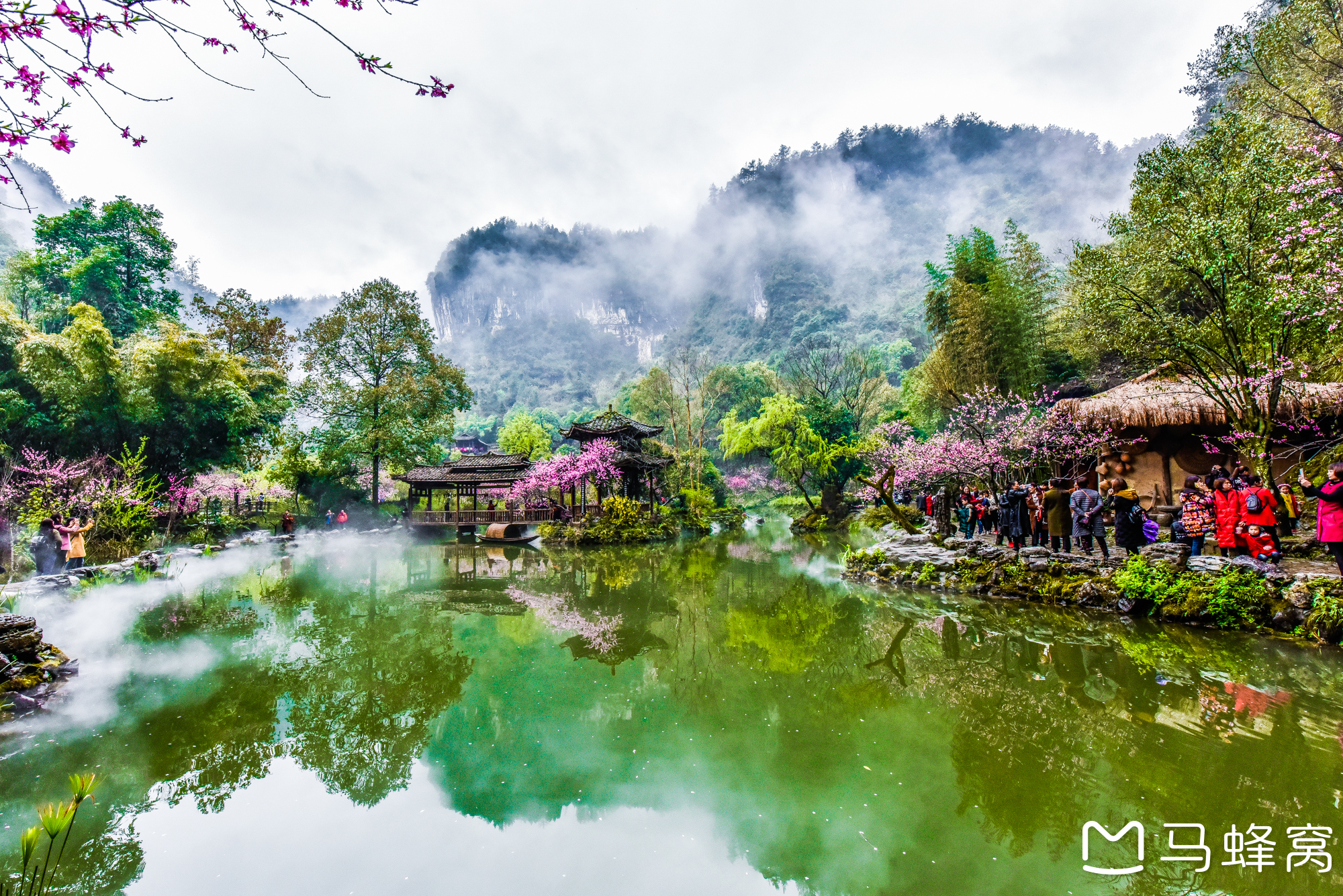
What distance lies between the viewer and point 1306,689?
4.10 metres

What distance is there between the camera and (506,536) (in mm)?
17500

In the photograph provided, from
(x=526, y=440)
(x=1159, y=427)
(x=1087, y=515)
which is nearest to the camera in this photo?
(x=1087, y=515)

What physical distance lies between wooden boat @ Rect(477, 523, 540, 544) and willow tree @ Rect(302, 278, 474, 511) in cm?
699

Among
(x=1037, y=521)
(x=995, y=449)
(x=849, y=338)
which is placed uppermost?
(x=849, y=338)

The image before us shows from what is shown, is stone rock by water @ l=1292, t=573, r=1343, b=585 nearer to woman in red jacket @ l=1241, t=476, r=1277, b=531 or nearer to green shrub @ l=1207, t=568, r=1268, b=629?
green shrub @ l=1207, t=568, r=1268, b=629

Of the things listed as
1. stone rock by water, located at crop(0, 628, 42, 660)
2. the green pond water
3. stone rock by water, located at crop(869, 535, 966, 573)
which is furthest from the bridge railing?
stone rock by water, located at crop(0, 628, 42, 660)

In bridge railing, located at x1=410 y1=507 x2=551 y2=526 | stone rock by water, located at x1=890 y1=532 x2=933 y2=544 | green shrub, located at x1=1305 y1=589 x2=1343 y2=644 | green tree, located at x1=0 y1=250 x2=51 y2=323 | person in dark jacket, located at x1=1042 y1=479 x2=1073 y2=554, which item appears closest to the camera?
green shrub, located at x1=1305 y1=589 x2=1343 y2=644

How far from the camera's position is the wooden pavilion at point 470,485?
18594mm

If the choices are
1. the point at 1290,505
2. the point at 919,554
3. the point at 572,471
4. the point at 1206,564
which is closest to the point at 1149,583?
the point at 1206,564

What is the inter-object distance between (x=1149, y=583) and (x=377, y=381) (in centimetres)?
2490

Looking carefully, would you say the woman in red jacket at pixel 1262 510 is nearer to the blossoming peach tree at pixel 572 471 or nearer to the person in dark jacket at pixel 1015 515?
the person in dark jacket at pixel 1015 515

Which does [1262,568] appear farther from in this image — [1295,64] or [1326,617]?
[1295,64]

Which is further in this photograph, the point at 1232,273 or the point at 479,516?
the point at 479,516

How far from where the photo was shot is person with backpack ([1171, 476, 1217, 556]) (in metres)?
6.29
